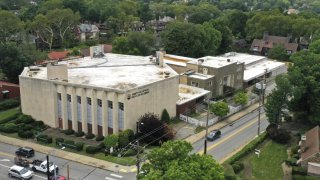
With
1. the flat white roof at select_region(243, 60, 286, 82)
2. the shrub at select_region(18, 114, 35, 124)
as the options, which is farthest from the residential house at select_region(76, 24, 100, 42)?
the shrub at select_region(18, 114, 35, 124)

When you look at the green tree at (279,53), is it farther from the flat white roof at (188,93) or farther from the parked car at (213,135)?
the parked car at (213,135)

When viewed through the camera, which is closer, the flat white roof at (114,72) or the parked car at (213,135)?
the parked car at (213,135)

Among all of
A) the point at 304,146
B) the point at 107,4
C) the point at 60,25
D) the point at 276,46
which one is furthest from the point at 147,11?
the point at 304,146

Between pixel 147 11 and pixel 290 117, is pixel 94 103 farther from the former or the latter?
pixel 147 11

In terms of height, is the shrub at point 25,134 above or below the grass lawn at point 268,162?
above

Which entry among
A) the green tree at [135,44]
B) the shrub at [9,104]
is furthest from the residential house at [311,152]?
the green tree at [135,44]

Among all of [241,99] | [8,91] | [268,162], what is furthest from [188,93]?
[8,91]
